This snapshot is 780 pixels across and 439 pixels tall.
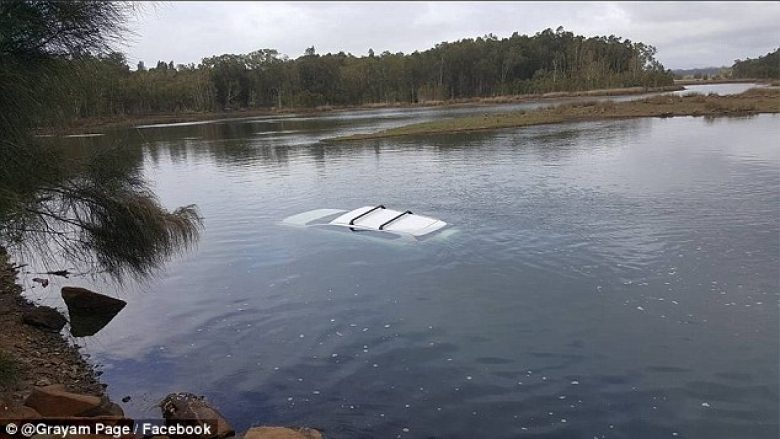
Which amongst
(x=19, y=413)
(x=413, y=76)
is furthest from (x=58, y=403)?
(x=413, y=76)

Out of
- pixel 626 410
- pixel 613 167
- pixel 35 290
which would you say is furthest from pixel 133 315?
pixel 613 167

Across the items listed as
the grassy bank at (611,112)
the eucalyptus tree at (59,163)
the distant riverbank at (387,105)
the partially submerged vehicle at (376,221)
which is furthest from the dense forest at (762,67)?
the eucalyptus tree at (59,163)

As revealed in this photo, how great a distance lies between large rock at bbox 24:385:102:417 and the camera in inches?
378

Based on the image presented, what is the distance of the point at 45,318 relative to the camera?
1606 cm

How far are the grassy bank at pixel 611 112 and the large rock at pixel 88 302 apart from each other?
51.1 meters

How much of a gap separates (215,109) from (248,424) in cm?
17028

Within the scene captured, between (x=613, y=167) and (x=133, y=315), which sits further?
(x=613, y=167)

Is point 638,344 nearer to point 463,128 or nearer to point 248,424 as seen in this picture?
point 248,424

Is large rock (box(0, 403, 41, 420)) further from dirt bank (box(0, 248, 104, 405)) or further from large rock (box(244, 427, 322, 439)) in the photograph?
large rock (box(244, 427, 322, 439))

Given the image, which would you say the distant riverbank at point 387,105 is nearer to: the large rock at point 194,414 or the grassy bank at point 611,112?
the grassy bank at point 611,112

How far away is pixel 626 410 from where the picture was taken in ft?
34.1

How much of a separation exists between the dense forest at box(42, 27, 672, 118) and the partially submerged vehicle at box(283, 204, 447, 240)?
140 meters

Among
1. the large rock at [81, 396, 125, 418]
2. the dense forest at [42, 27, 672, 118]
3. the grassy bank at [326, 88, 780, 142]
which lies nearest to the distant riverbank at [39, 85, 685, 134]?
the dense forest at [42, 27, 672, 118]

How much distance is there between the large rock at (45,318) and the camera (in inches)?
624
